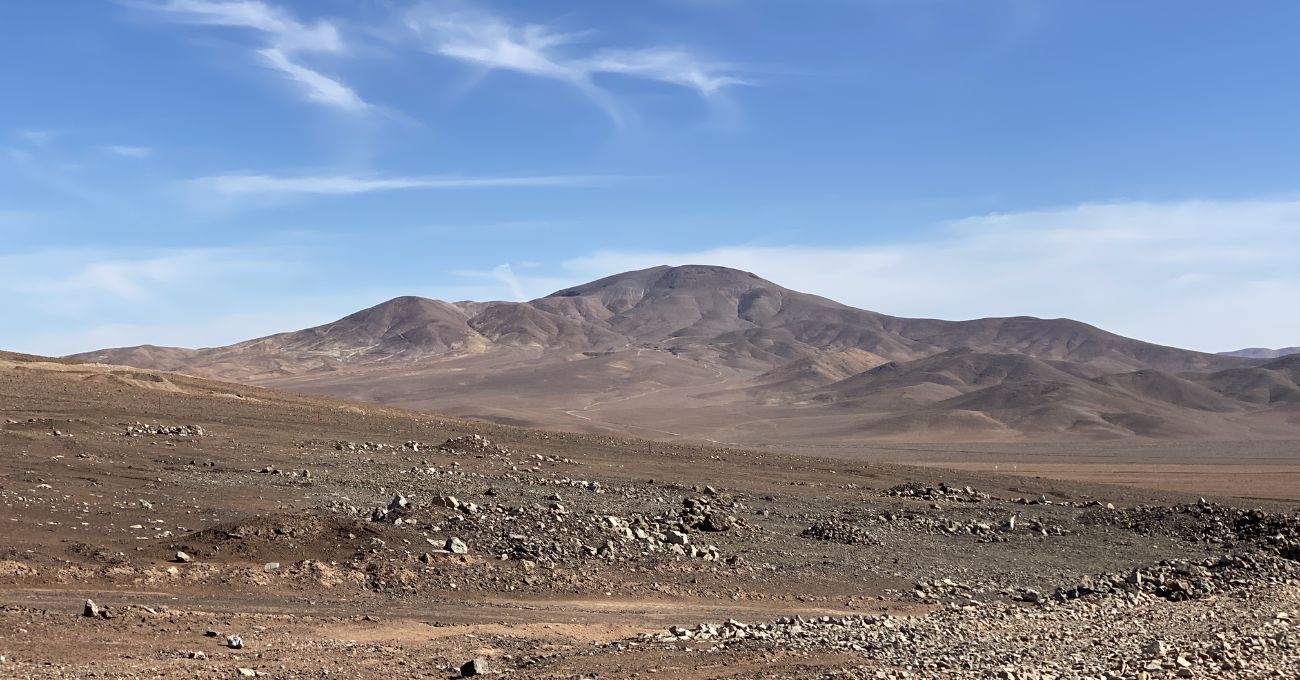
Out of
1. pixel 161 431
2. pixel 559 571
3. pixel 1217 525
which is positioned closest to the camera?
pixel 559 571

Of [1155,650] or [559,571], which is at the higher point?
[1155,650]

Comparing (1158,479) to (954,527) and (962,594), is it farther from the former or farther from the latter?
(962,594)

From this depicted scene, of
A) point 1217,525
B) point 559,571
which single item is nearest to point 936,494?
point 1217,525

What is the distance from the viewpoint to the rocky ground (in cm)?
1194

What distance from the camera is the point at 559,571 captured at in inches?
712

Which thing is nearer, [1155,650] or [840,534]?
[1155,650]

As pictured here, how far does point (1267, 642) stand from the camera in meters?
13.3

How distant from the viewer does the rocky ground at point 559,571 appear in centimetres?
1194

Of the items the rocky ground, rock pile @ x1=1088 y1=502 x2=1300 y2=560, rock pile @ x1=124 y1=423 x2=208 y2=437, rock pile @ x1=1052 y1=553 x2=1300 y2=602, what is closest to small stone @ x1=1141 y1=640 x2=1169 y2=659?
the rocky ground

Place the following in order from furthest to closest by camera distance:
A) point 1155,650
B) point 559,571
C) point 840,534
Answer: point 840,534
point 559,571
point 1155,650

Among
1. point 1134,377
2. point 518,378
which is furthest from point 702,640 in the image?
point 518,378

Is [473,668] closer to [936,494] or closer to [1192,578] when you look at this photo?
[1192,578]

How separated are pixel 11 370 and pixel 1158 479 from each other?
52.3 meters

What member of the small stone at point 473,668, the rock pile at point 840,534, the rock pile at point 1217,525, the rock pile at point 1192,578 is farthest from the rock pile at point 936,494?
the small stone at point 473,668
